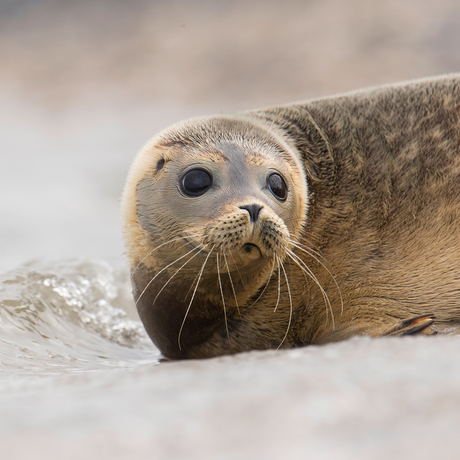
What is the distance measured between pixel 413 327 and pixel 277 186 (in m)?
0.92

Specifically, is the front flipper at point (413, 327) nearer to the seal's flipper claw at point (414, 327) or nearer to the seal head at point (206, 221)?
the seal's flipper claw at point (414, 327)

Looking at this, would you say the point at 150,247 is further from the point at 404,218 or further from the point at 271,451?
the point at 271,451

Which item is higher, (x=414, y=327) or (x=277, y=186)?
(x=277, y=186)

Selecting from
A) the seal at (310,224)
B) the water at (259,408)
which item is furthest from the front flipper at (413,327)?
the water at (259,408)

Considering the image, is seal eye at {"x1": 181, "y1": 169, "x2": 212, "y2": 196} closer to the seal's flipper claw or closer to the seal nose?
the seal nose

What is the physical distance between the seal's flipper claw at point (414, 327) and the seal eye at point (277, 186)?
2.68 feet

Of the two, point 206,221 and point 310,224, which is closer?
point 206,221

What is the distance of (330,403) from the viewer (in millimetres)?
1178

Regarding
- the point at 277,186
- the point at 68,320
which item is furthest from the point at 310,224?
the point at 68,320

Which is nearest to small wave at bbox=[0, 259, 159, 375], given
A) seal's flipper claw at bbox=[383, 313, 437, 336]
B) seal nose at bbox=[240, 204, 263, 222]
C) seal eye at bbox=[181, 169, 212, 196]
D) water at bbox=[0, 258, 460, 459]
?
seal eye at bbox=[181, 169, 212, 196]

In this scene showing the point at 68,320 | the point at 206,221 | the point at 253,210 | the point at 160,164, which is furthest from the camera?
the point at 68,320

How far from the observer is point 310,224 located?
3.19m

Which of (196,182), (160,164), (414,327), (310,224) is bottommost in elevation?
(414,327)

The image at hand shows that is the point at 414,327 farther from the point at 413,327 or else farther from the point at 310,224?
the point at 310,224
